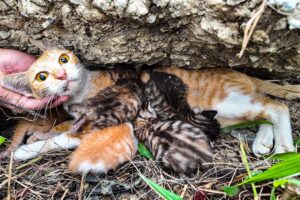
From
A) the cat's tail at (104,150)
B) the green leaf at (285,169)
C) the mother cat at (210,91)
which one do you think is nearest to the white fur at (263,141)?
the mother cat at (210,91)

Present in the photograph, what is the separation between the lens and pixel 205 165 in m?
2.21

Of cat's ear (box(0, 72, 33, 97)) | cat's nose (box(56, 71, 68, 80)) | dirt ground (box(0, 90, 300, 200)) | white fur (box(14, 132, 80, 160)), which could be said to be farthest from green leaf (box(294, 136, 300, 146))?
cat's ear (box(0, 72, 33, 97))

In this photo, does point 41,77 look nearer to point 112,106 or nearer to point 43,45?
point 43,45

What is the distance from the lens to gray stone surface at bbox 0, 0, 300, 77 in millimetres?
1877

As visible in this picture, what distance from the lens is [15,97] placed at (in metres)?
2.52

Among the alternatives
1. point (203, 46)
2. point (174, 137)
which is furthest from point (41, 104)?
point (203, 46)

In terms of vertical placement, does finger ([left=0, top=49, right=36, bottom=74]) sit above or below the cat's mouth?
above

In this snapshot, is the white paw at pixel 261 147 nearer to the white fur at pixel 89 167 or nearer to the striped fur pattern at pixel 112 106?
the striped fur pattern at pixel 112 106

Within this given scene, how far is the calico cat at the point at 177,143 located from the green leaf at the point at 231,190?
0.88 ft

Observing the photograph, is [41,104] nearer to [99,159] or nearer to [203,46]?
[99,159]

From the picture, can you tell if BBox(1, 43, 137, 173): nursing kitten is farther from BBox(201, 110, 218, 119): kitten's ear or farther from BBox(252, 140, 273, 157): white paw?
BBox(252, 140, 273, 157): white paw

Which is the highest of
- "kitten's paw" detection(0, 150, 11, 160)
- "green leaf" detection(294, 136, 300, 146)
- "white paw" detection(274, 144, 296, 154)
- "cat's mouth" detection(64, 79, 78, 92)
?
"cat's mouth" detection(64, 79, 78, 92)

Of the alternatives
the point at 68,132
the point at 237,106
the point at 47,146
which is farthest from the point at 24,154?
the point at 237,106

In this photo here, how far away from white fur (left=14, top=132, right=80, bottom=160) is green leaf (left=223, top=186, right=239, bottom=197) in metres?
1.10
